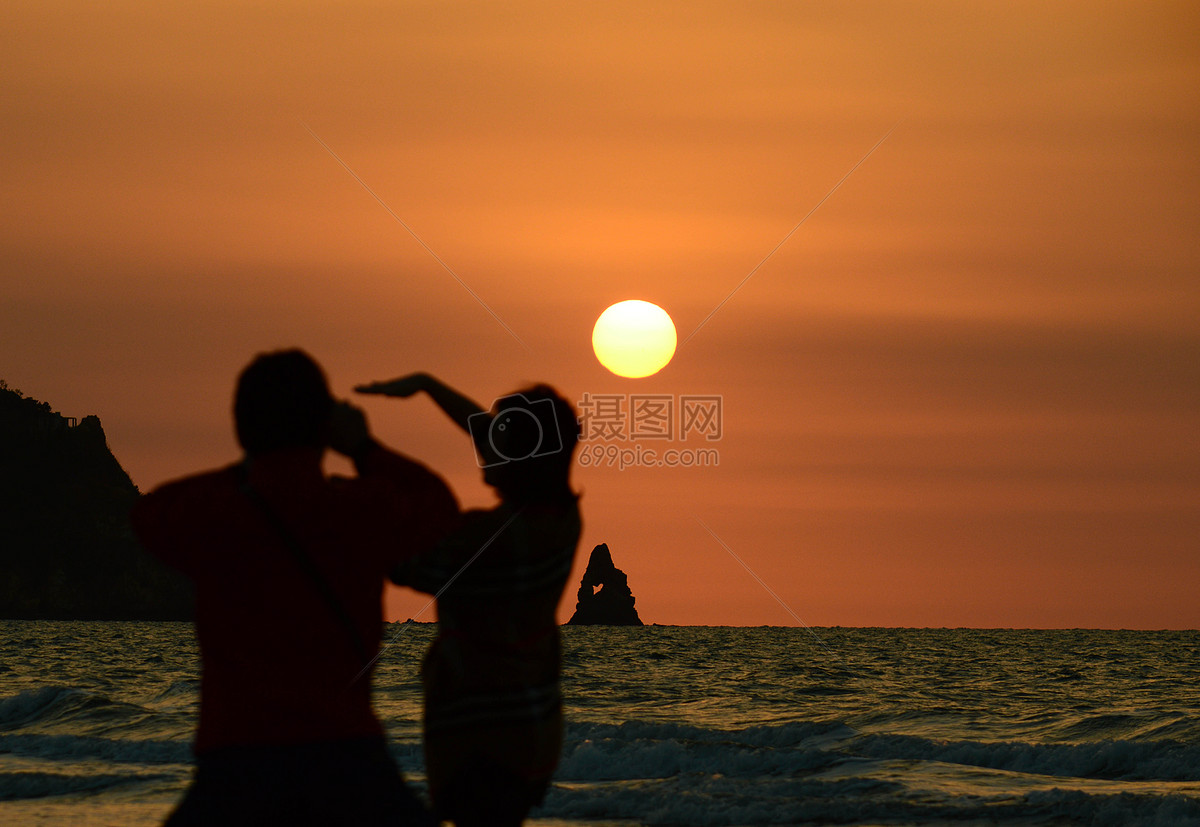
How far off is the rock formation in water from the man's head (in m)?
109

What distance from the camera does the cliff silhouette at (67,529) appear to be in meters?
108

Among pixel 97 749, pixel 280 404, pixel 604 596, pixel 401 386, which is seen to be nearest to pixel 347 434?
pixel 280 404

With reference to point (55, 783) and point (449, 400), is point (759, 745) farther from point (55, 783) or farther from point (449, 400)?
point (449, 400)

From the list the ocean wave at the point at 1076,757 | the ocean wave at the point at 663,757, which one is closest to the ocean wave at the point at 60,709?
the ocean wave at the point at 663,757

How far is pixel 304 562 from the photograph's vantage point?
7.85ft

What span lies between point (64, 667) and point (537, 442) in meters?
39.4

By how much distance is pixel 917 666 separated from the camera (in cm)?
4694

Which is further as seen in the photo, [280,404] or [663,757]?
[663,757]

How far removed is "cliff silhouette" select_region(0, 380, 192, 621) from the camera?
108188mm

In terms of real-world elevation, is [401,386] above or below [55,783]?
above

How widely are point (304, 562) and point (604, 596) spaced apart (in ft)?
367

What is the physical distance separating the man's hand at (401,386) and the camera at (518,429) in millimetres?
155

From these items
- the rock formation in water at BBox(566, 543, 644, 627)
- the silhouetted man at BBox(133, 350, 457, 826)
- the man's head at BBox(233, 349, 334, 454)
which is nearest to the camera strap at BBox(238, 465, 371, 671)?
the silhouetted man at BBox(133, 350, 457, 826)

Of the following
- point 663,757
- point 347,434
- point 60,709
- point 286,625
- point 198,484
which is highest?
point 347,434
